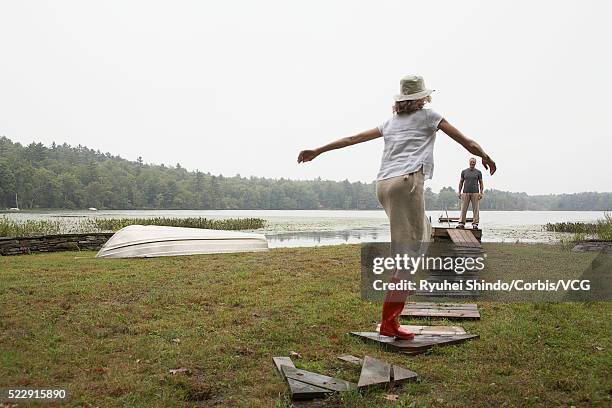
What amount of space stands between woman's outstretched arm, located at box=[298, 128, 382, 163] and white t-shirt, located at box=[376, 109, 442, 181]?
27 cm

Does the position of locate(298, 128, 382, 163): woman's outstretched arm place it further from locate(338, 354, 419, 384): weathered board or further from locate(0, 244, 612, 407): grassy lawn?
locate(338, 354, 419, 384): weathered board

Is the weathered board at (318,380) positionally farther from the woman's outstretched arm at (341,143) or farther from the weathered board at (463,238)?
the weathered board at (463,238)

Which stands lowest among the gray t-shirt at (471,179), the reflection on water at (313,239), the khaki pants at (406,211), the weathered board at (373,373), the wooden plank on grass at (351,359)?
the reflection on water at (313,239)

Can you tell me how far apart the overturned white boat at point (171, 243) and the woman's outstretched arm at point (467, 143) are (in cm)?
1060

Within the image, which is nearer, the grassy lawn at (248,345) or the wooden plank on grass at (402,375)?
the grassy lawn at (248,345)

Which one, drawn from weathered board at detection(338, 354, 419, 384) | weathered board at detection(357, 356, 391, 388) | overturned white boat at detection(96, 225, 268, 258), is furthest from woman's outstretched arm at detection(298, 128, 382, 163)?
overturned white boat at detection(96, 225, 268, 258)

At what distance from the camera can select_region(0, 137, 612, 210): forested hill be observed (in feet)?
278

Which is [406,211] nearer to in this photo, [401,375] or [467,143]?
[467,143]

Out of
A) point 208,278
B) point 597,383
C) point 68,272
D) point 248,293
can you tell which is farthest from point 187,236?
point 597,383

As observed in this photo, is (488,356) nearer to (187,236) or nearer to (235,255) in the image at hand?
(235,255)

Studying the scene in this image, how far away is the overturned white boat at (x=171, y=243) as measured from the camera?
1352 centimetres

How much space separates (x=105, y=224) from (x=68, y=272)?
58.1 feet

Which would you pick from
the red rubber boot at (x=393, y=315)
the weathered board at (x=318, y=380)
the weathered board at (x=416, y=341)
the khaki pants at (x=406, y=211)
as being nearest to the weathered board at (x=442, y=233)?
the weathered board at (x=416, y=341)

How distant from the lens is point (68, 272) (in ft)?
32.9
